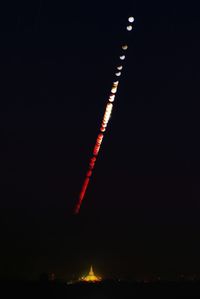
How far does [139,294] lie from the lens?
286 ft

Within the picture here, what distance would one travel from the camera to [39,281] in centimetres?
7112

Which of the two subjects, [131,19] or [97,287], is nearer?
[131,19]

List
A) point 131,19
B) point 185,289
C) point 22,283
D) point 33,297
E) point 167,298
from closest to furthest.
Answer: point 131,19, point 33,297, point 22,283, point 167,298, point 185,289

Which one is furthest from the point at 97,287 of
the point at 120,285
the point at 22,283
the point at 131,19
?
the point at 131,19

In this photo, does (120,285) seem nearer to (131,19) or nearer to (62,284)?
(62,284)

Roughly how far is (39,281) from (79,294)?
627 inches

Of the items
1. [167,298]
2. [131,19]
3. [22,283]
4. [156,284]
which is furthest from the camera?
[156,284]

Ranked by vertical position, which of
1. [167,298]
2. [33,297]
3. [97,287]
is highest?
[97,287]

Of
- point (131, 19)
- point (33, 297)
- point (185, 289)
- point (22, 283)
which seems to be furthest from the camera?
point (185, 289)

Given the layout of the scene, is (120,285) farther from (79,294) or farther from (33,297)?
(33,297)

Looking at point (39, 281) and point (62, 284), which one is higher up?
point (62, 284)

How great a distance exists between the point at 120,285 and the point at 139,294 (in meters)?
9.89

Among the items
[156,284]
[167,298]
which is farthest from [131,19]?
[156,284]

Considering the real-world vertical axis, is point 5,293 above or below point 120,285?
below
